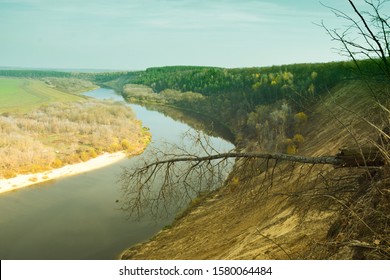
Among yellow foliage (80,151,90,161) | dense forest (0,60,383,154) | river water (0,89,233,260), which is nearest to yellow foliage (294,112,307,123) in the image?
dense forest (0,60,383,154)

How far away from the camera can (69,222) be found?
1575cm

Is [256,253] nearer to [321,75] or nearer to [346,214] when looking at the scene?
[346,214]

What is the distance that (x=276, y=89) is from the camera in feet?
117

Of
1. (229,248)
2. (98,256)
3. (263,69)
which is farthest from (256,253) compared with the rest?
(263,69)

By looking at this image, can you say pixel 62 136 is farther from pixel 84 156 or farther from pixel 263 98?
pixel 263 98

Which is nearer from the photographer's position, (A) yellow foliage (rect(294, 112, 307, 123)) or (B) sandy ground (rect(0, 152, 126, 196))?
(B) sandy ground (rect(0, 152, 126, 196))

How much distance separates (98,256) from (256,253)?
7.48 metres

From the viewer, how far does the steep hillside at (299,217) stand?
11.7 feet

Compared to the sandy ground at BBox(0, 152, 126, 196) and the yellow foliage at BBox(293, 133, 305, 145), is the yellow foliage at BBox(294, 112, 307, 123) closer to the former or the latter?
the yellow foliage at BBox(293, 133, 305, 145)

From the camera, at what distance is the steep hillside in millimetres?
3580

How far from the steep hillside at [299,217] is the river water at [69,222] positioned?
137 centimetres

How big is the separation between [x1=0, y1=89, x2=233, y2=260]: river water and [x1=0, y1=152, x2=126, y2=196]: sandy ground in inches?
29.0

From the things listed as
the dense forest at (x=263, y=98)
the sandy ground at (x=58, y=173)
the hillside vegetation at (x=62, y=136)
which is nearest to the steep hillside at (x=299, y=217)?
the dense forest at (x=263, y=98)

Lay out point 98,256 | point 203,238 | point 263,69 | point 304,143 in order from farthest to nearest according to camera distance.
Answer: point 263,69, point 304,143, point 98,256, point 203,238
